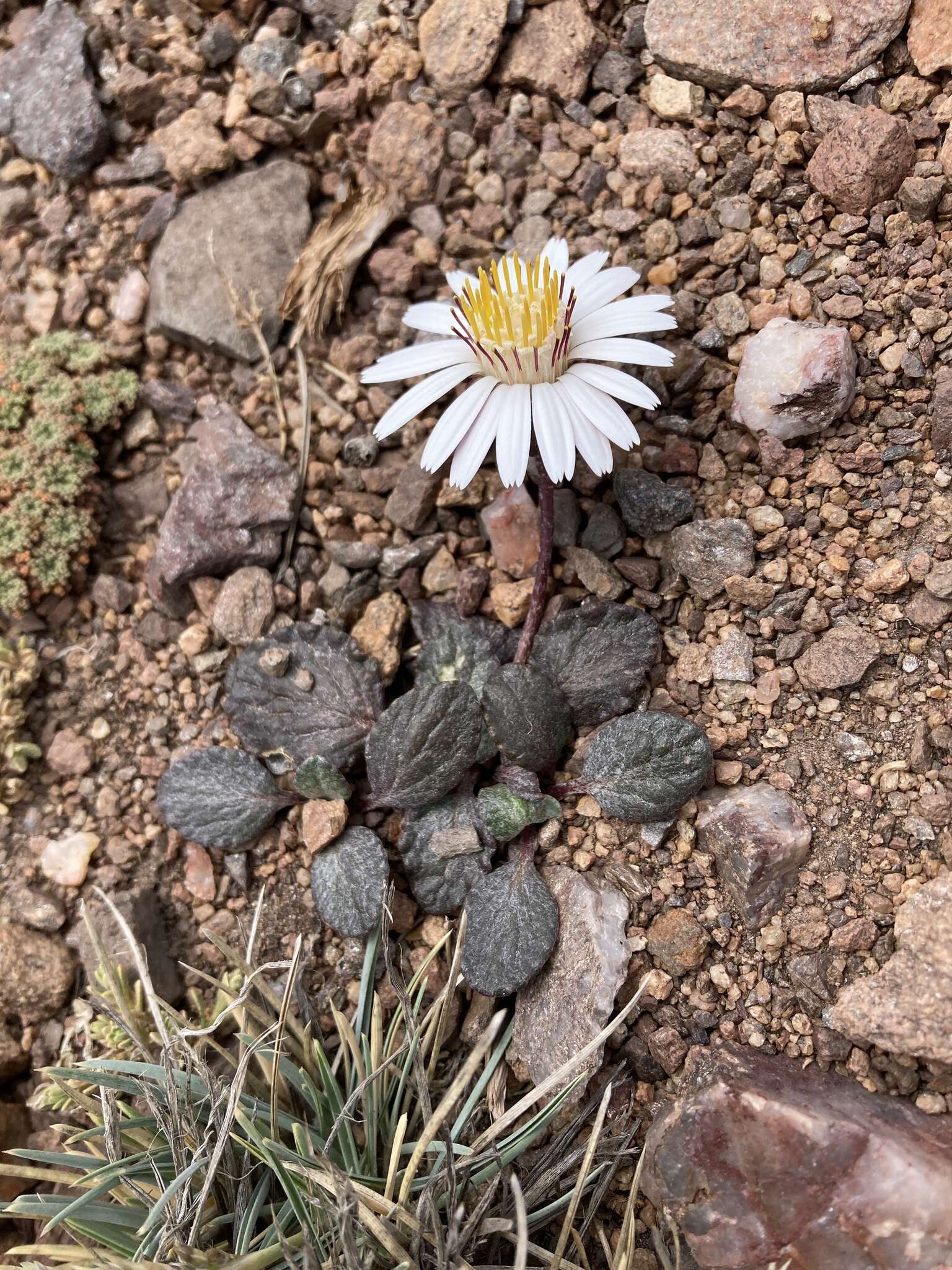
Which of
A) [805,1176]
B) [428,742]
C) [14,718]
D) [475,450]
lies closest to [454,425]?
[475,450]

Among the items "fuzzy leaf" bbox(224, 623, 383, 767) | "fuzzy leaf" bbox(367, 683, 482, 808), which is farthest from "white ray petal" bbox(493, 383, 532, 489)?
"fuzzy leaf" bbox(224, 623, 383, 767)

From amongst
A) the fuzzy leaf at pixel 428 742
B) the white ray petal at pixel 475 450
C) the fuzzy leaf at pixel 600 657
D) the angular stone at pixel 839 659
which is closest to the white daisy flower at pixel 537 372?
the white ray petal at pixel 475 450

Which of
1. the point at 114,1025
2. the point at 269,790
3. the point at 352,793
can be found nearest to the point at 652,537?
the point at 352,793

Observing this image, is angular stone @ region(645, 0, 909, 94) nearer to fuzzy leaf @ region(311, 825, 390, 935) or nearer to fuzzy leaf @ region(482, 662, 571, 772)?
fuzzy leaf @ region(482, 662, 571, 772)

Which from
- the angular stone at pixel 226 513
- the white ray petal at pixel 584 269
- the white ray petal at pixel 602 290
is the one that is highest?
the white ray petal at pixel 584 269

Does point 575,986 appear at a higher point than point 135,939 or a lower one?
higher

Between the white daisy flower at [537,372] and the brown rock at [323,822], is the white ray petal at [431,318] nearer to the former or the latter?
the white daisy flower at [537,372]

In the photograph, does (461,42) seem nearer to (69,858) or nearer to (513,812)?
(513,812)

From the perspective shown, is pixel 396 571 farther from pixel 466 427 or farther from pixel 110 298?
pixel 110 298
